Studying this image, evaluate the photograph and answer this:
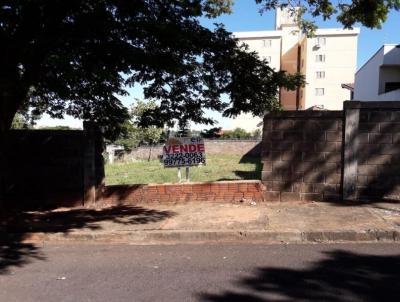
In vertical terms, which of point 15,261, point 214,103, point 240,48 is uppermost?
point 240,48

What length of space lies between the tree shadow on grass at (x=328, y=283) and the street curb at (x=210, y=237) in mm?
891

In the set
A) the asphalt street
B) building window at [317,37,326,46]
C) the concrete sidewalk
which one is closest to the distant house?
the concrete sidewalk

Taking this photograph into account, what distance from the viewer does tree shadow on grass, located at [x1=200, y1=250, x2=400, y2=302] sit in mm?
4485

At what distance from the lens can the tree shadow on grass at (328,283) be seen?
177 inches

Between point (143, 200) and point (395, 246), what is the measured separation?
5.22 metres

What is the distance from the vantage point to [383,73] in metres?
29.9

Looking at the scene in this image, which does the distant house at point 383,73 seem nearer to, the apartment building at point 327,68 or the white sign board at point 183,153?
the white sign board at point 183,153

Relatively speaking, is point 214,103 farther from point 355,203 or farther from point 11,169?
point 11,169

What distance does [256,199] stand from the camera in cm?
927

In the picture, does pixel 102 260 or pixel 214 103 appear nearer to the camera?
pixel 102 260

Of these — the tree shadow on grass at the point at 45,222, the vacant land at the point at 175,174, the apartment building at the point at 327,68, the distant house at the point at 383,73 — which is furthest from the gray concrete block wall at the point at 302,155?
the apartment building at the point at 327,68

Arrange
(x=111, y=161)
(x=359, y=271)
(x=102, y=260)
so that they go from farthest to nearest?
(x=111, y=161) < (x=102, y=260) < (x=359, y=271)

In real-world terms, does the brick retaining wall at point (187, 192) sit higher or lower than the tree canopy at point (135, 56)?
lower

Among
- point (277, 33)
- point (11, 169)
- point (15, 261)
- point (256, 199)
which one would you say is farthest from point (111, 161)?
point (277, 33)
